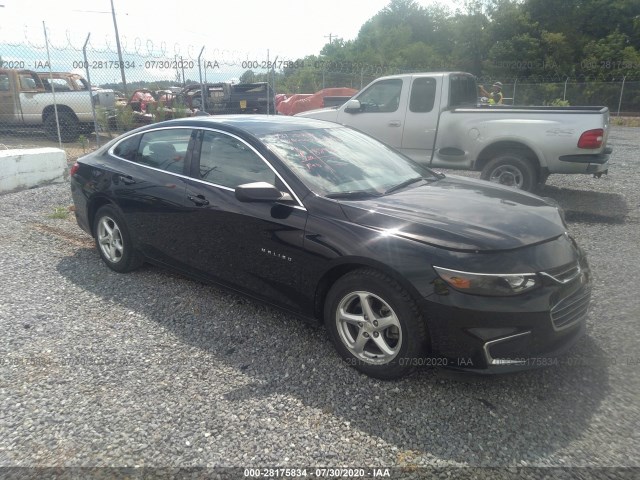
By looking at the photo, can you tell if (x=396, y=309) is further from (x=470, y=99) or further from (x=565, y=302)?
(x=470, y=99)

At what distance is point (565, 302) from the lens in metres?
2.88

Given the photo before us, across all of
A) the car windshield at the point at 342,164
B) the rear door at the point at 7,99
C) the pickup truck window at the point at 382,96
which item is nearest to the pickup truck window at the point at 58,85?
the rear door at the point at 7,99

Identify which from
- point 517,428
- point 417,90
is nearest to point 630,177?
point 417,90

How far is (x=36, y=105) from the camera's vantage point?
1411 cm

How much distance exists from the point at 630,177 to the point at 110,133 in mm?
13349

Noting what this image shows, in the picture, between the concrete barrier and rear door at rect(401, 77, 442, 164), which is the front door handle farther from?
the concrete barrier

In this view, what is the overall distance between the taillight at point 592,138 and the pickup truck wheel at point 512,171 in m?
0.74

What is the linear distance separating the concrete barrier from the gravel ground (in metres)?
4.63

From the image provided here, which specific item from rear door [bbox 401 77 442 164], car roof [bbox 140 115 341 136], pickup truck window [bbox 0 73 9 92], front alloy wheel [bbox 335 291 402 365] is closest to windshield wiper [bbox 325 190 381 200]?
front alloy wheel [bbox 335 291 402 365]

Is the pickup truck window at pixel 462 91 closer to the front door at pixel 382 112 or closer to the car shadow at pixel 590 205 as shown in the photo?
the front door at pixel 382 112

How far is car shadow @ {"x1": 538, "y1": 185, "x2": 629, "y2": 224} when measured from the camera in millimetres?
6707

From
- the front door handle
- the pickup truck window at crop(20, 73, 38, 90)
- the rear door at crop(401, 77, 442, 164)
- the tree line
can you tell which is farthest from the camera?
the tree line

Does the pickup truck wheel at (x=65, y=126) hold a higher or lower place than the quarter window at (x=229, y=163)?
lower

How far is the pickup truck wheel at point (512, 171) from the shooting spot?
724 cm
